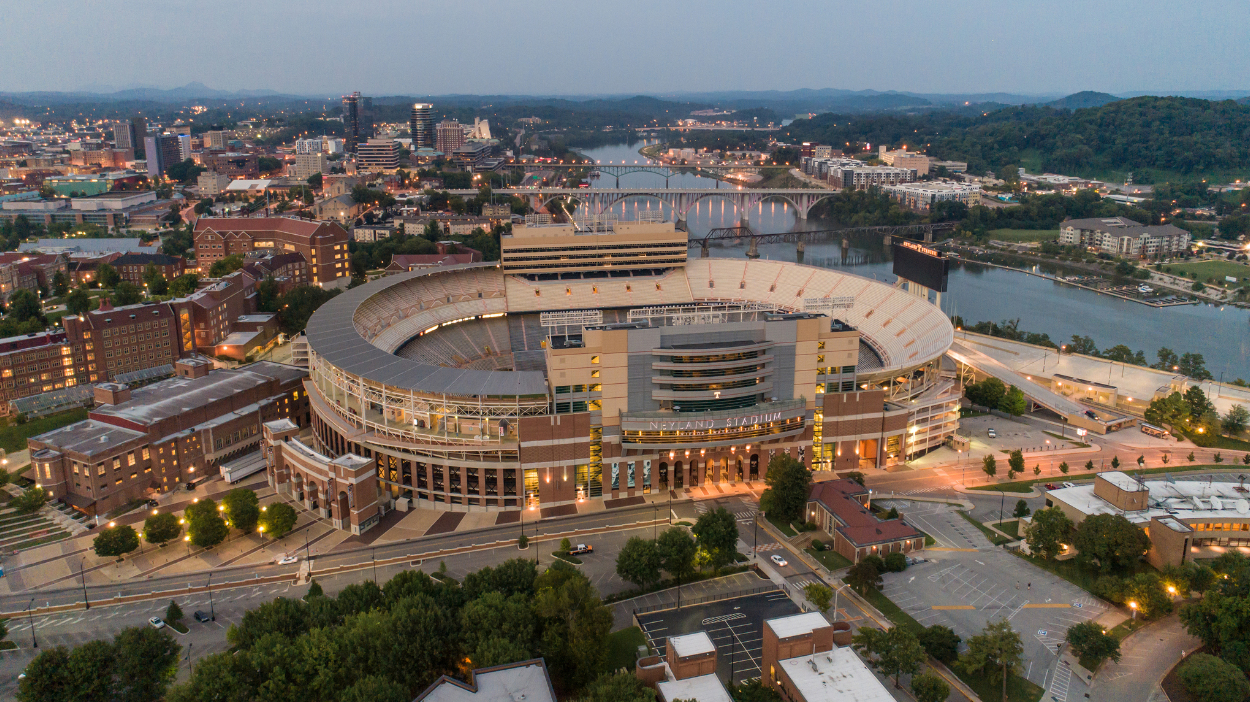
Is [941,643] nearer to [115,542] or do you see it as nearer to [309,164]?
[115,542]

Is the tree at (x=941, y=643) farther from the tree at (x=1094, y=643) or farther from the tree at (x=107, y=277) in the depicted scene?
the tree at (x=107, y=277)

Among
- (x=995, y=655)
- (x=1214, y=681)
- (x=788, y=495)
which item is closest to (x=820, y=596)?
(x=995, y=655)

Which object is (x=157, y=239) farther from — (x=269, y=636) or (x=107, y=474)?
(x=269, y=636)

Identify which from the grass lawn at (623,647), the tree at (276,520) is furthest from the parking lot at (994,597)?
the tree at (276,520)

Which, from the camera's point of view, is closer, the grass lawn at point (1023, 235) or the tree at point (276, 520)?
the tree at point (276, 520)

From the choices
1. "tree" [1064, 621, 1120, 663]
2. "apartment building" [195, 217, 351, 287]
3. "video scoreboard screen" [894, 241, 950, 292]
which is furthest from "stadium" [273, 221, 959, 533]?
"apartment building" [195, 217, 351, 287]

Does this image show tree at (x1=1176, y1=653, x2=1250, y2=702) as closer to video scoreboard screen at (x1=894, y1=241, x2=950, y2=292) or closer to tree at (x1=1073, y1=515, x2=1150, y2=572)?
tree at (x1=1073, y1=515, x2=1150, y2=572)
